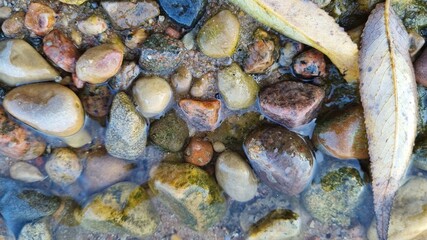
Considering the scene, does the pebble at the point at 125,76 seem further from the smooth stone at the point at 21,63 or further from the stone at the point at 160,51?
the smooth stone at the point at 21,63

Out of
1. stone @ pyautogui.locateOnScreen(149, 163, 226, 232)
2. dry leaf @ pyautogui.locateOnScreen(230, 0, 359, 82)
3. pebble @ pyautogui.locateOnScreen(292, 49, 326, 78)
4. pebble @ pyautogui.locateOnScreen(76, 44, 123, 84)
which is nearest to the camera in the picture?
dry leaf @ pyautogui.locateOnScreen(230, 0, 359, 82)

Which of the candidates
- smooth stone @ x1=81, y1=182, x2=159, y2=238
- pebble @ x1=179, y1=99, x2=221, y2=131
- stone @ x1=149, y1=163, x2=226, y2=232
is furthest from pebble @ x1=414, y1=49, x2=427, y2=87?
smooth stone @ x1=81, y1=182, x2=159, y2=238

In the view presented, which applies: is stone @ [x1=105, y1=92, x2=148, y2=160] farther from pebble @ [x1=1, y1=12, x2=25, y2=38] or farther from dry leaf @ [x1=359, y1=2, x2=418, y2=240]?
dry leaf @ [x1=359, y1=2, x2=418, y2=240]

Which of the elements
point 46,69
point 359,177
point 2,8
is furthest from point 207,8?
point 359,177

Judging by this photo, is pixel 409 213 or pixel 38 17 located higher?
pixel 38 17

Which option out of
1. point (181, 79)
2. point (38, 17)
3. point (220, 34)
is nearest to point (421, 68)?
point (220, 34)

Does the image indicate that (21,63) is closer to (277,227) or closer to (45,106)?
(45,106)
